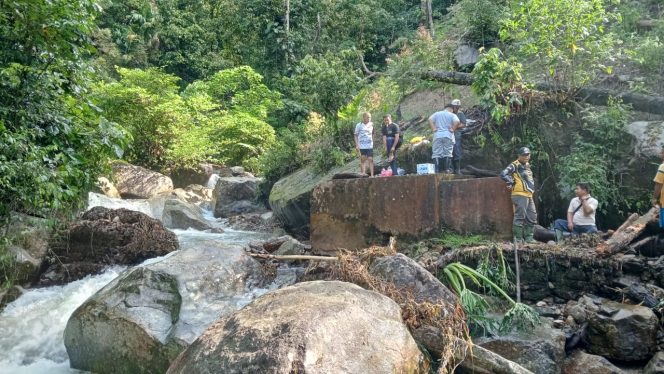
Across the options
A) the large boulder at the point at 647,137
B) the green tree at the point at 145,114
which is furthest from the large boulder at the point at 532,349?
the green tree at the point at 145,114

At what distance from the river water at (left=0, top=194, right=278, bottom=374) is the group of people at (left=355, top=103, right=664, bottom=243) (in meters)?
3.54

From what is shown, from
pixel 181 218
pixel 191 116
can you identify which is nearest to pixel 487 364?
pixel 181 218

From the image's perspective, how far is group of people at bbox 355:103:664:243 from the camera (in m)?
8.81

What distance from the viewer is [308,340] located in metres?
4.20

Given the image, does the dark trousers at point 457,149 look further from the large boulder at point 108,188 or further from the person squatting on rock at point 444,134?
the large boulder at point 108,188

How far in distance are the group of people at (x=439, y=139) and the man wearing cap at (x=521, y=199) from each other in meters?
1.92

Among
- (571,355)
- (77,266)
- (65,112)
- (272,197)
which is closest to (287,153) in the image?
(272,197)

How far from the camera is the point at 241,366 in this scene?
410cm

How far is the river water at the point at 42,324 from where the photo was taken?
7570 millimetres

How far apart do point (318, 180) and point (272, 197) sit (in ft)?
5.64

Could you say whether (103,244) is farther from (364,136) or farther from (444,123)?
(444,123)

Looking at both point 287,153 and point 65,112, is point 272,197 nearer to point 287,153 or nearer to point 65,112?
point 287,153

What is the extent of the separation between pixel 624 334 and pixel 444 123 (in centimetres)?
516

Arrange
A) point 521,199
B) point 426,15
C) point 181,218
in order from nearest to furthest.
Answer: point 521,199, point 181,218, point 426,15
